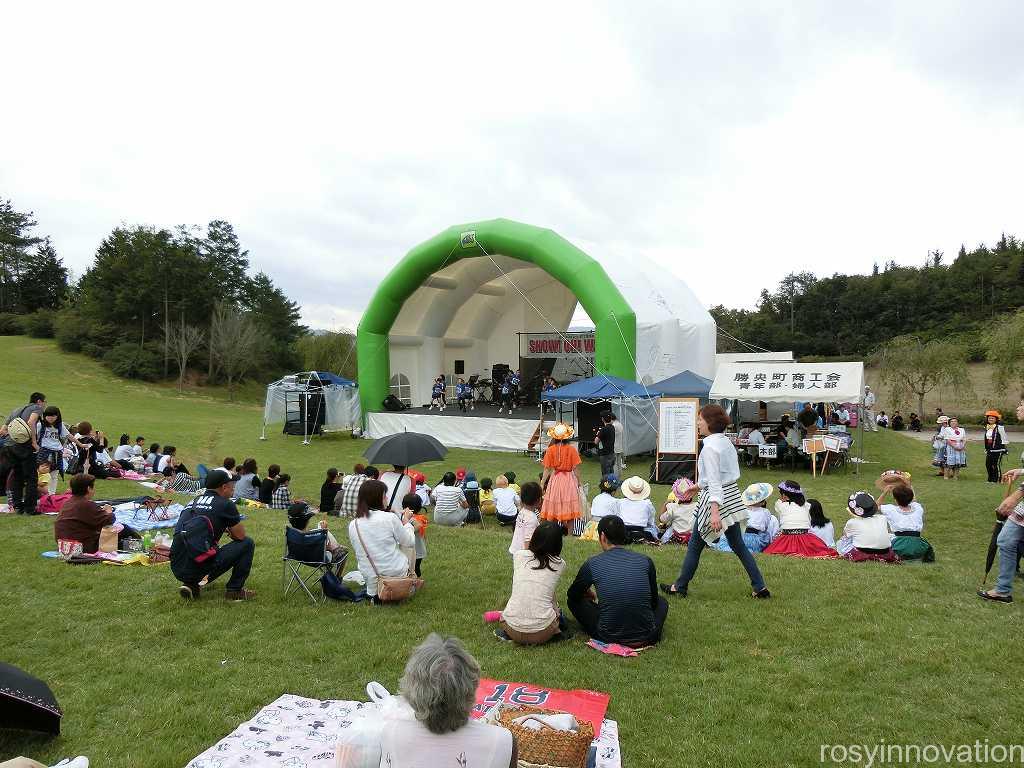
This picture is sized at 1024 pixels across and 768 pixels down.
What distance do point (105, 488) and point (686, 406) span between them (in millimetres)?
10114

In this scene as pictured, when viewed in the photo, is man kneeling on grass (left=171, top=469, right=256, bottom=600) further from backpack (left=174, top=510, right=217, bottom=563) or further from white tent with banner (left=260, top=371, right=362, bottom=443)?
white tent with banner (left=260, top=371, right=362, bottom=443)

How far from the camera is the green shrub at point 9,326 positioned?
45.8 metres

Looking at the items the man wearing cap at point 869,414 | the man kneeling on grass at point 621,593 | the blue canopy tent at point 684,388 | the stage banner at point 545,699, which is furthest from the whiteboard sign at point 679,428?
the man wearing cap at point 869,414

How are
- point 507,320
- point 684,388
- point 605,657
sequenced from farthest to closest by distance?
point 507,320 < point 684,388 < point 605,657

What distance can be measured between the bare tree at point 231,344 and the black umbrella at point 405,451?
36331 mm

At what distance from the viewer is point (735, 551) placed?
193 inches

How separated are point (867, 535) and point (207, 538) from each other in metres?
5.70

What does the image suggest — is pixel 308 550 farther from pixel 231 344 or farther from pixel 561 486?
pixel 231 344

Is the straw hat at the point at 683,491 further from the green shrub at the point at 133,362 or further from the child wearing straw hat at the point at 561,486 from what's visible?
the green shrub at the point at 133,362

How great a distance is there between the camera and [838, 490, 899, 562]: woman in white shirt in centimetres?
620

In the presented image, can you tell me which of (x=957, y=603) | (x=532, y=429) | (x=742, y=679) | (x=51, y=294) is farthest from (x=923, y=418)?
(x=51, y=294)

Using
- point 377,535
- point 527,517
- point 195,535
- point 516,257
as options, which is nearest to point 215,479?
point 195,535

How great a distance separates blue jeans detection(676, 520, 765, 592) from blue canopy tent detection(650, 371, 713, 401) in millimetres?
10465

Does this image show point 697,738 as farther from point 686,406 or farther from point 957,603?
point 686,406
